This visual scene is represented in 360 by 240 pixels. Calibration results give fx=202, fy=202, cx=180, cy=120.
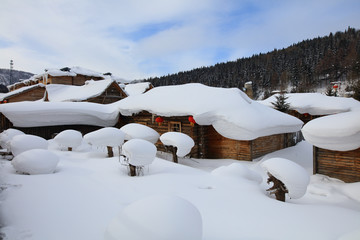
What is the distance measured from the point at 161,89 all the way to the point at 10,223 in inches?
494

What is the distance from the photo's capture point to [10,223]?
3.17 metres

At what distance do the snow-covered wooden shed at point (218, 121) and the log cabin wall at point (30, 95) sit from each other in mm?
21460

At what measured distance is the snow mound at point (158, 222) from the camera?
2266mm

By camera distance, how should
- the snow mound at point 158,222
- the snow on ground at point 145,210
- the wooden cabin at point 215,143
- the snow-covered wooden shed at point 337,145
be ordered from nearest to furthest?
the snow mound at point 158,222 → the snow on ground at point 145,210 → the snow-covered wooden shed at point 337,145 → the wooden cabin at point 215,143

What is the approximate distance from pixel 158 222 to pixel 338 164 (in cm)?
906

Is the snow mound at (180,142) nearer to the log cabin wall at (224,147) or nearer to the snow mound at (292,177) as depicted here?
the log cabin wall at (224,147)

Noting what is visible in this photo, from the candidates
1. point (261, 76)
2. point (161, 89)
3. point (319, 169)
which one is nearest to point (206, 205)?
point (319, 169)

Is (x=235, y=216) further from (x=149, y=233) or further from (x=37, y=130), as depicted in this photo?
(x=37, y=130)

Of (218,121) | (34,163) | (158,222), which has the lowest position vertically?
(34,163)

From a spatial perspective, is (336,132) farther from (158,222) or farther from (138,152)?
(158,222)

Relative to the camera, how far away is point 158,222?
2318mm

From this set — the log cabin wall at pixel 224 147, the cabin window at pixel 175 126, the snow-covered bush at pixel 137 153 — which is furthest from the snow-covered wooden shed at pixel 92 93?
the snow-covered bush at pixel 137 153

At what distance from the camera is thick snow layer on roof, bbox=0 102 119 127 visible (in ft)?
42.3

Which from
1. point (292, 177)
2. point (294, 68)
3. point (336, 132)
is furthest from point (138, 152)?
point (294, 68)
